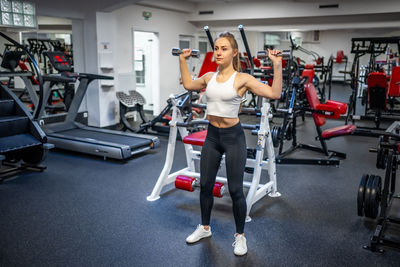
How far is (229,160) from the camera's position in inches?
98.8

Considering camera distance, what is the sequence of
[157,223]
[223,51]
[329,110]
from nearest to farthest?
[223,51] → [157,223] → [329,110]

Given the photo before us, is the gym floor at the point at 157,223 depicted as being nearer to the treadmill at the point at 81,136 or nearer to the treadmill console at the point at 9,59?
the treadmill at the point at 81,136

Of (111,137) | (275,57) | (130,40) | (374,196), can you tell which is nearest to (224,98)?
(275,57)

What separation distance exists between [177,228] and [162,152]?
2.56 m

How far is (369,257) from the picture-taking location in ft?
8.69

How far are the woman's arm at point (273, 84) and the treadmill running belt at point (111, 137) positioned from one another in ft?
9.60

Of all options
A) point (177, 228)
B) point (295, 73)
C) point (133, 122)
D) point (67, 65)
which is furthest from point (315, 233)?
point (133, 122)

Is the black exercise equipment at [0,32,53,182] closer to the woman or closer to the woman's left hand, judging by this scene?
the woman

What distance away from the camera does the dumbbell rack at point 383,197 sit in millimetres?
2708

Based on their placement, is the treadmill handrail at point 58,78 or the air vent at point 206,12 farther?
the air vent at point 206,12

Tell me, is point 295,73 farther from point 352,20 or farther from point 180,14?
point 180,14

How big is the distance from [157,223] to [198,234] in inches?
19.1

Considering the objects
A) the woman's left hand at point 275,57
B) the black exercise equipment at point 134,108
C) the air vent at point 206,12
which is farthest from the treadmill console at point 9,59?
the air vent at point 206,12

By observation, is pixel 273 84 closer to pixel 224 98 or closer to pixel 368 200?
pixel 224 98
